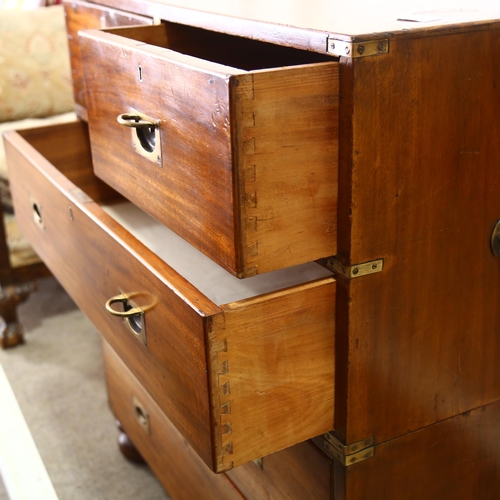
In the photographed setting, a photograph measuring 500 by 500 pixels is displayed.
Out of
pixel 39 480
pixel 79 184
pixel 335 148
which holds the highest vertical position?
pixel 335 148

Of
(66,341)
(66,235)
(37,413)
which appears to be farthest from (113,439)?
(66,235)

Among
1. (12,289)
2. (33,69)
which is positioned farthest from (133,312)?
(33,69)

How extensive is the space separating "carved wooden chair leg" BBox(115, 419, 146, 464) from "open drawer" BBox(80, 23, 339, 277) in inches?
26.3

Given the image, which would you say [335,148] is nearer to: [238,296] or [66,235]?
[238,296]

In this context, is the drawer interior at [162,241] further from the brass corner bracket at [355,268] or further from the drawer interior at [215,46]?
the drawer interior at [215,46]

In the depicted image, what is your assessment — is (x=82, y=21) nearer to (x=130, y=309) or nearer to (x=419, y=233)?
(x=130, y=309)

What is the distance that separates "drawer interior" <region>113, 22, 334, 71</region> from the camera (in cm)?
85

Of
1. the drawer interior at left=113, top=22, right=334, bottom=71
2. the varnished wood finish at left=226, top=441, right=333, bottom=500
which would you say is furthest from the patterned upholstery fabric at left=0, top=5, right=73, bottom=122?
the varnished wood finish at left=226, top=441, right=333, bottom=500

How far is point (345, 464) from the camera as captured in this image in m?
0.68

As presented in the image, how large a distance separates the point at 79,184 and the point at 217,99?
0.74 meters

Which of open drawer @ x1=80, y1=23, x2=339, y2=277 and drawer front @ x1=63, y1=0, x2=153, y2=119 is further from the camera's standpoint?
drawer front @ x1=63, y1=0, x2=153, y2=119

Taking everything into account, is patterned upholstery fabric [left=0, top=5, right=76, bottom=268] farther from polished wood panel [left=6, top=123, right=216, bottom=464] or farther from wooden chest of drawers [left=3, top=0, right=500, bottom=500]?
wooden chest of drawers [left=3, top=0, right=500, bottom=500]

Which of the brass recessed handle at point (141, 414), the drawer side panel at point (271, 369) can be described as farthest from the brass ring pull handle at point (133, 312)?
the brass recessed handle at point (141, 414)

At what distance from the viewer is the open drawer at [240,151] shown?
55 cm
